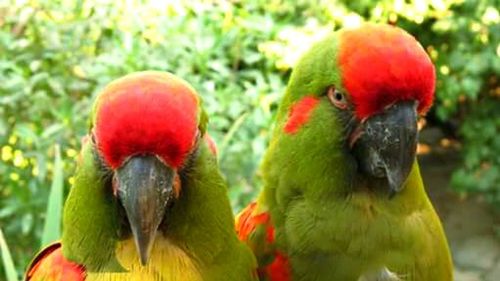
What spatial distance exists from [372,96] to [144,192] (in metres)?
0.42

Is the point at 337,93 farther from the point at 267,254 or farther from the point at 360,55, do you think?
the point at 267,254

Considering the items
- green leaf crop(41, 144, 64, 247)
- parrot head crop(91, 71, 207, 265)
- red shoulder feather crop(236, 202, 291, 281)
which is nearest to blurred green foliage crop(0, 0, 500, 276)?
green leaf crop(41, 144, 64, 247)

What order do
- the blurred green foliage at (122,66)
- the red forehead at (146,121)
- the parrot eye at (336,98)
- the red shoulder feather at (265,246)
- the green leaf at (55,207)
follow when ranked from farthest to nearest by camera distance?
the blurred green foliage at (122,66) → the green leaf at (55,207) → the red shoulder feather at (265,246) → the parrot eye at (336,98) → the red forehead at (146,121)

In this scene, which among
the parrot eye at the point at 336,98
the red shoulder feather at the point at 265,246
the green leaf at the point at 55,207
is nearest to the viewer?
the parrot eye at the point at 336,98

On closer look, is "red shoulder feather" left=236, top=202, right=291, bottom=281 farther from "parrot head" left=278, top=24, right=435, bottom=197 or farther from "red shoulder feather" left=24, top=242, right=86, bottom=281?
"red shoulder feather" left=24, top=242, right=86, bottom=281

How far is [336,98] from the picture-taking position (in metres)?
1.64

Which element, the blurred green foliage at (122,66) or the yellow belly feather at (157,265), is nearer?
the yellow belly feather at (157,265)

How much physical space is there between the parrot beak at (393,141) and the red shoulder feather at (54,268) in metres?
0.52

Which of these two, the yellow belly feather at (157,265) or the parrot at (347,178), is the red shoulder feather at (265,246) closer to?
Result: the parrot at (347,178)

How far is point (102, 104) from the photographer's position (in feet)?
4.70

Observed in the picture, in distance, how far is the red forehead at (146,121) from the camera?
1389mm

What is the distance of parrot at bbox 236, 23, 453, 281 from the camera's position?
5.18ft

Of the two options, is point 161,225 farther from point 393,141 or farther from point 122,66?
point 122,66

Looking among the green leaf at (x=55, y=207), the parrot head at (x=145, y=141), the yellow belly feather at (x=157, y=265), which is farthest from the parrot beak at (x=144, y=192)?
the green leaf at (x=55, y=207)
